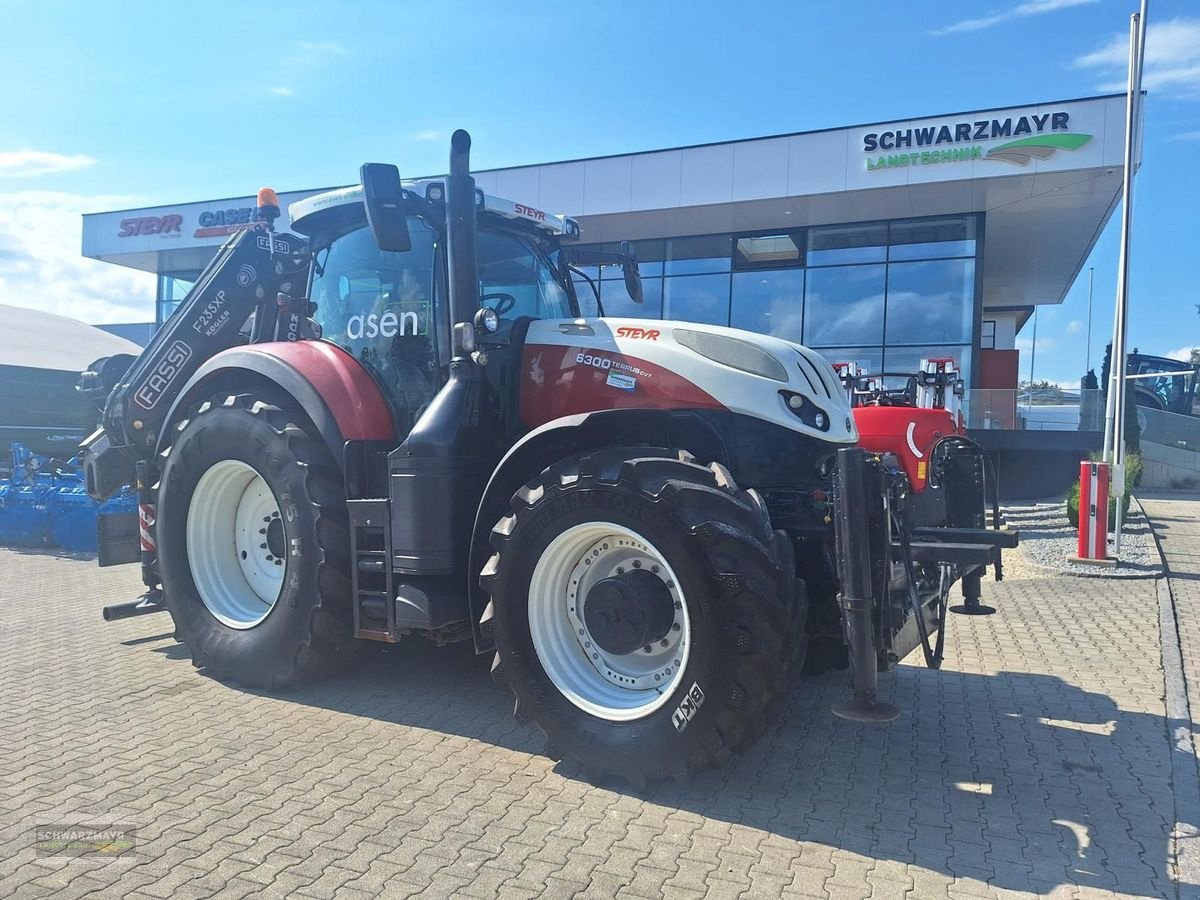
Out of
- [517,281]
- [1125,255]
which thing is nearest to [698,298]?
[1125,255]

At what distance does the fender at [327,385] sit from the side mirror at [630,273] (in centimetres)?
195

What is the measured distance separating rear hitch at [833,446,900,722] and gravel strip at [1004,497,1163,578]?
718cm

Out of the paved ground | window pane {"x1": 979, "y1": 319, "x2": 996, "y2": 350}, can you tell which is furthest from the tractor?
window pane {"x1": 979, "y1": 319, "x2": 996, "y2": 350}

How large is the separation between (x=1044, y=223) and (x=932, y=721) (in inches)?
687

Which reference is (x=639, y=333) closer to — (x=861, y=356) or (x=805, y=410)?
(x=805, y=410)

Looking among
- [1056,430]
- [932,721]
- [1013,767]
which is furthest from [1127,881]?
[1056,430]

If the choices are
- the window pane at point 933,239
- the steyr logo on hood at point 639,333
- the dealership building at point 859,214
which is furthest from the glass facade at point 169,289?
the steyr logo on hood at point 639,333

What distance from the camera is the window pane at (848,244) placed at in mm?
18734

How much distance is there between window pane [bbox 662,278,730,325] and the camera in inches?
790

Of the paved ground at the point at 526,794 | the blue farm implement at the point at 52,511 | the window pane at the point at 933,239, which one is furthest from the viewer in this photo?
the window pane at the point at 933,239

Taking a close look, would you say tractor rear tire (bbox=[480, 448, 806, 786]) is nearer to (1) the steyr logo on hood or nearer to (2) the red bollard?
(1) the steyr logo on hood

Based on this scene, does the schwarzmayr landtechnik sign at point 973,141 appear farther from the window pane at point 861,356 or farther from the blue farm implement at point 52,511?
the blue farm implement at point 52,511

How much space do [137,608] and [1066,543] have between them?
34.9 feet

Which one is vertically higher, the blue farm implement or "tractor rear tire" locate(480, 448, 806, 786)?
"tractor rear tire" locate(480, 448, 806, 786)
